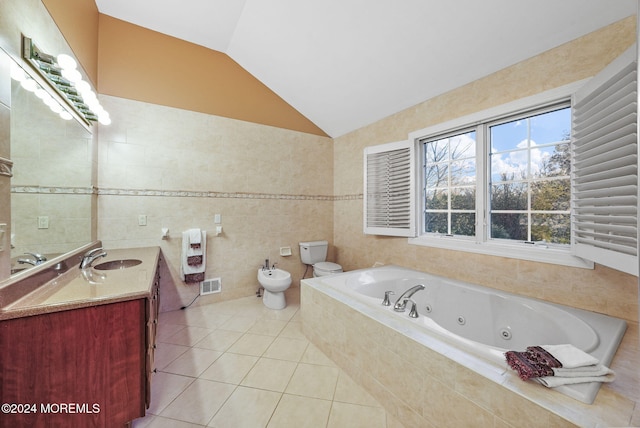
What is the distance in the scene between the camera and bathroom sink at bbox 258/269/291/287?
2.67 meters

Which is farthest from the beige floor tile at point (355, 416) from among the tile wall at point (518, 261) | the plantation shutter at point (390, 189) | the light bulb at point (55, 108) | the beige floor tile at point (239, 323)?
the light bulb at point (55, 108)

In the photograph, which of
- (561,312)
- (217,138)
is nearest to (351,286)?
(561,312)

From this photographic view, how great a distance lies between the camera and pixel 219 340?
6.98 ft

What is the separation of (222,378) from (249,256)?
5.15 ft

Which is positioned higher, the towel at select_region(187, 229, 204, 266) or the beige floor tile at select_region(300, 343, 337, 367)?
the towel at select_region(187, 229, 204, 266)

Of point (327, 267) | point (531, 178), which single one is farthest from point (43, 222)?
point (531, 178)

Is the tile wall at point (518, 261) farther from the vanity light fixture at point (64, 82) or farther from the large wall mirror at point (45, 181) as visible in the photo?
the large wall mirror at point (45, 181)

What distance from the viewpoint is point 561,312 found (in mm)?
1526

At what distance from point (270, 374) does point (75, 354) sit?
1.10 meters

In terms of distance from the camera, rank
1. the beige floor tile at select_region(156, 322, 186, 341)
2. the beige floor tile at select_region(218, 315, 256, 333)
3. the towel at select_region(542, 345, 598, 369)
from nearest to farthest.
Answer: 1. the towel at select_region(542, 345, 598, 369)
2. the beige floor tile at select_region(156, 322, 186, 341)
3. the beige floor tile at select_region(218, 315, 256, 333)

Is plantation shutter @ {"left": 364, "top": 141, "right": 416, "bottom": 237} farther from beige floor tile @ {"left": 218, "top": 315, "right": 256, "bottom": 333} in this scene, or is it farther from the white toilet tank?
beige floor tile @ {"left": 218, "top": 315, "right": 256, "bottom": 333}

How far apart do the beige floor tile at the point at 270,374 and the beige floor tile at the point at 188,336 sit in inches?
27.4

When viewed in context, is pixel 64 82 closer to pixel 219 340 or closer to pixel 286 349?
pixel 219 340

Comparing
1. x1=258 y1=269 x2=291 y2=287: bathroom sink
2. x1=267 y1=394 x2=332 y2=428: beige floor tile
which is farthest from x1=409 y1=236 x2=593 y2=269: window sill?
x1=267 y1=394 x2=332 y2=428: beige floor tile
